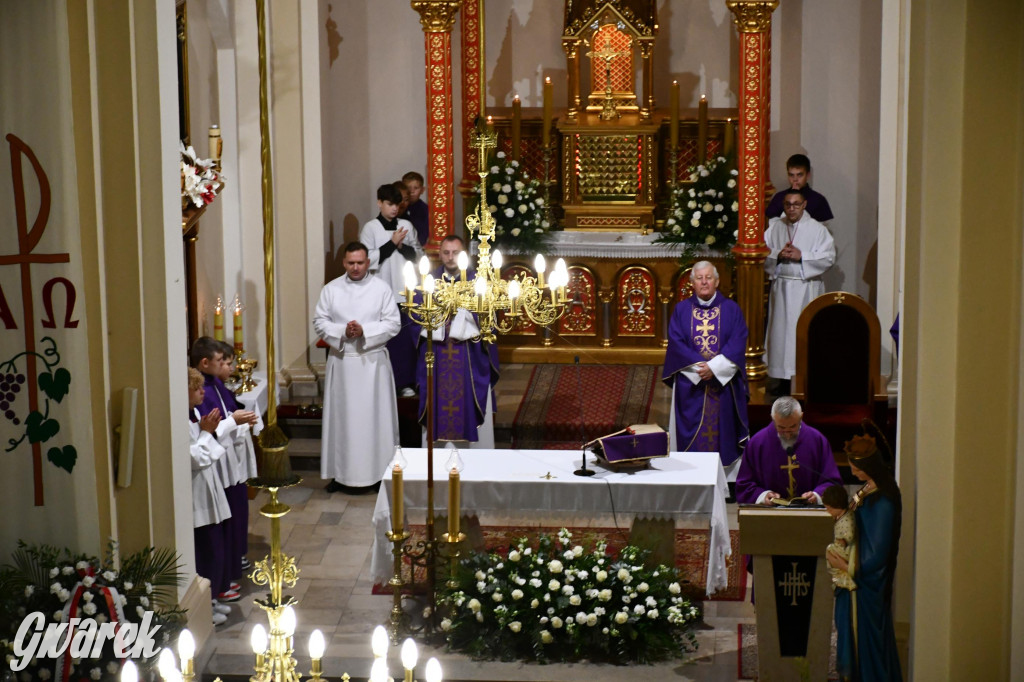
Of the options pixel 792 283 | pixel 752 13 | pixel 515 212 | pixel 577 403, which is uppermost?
pixel 752 13

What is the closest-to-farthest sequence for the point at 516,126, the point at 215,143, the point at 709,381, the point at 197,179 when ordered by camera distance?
the point at 197,179, the point at 709,381, the point at 215,143, the point at 516,126

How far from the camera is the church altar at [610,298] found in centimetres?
1353

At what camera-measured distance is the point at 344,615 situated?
29.5 feet

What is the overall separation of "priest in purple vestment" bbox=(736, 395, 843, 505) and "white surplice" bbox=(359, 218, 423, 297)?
16.8ft

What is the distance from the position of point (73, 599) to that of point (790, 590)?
Answer: 3454 millimetres

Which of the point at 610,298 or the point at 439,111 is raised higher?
the point at 439,111

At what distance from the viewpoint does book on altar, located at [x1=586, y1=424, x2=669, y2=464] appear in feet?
28.6

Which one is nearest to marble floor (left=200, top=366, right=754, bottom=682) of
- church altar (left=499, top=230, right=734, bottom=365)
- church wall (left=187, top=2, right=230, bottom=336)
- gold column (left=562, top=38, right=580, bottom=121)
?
church wall (left=187, top=2, right=230, bottom=336)

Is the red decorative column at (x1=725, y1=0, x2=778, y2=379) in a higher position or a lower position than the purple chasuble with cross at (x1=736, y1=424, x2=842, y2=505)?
higher

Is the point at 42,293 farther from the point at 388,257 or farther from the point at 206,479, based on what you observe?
the point at 388,257

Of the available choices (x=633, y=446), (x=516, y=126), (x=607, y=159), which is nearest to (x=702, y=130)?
(x=607, y=159)

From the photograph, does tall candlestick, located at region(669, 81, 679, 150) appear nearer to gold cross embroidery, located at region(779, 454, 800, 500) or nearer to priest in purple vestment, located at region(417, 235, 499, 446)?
priest in purple vestment, located at region(417, 235, 499, 446)

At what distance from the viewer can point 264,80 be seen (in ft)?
12.3

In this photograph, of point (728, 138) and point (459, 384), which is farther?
point (728, 138)
